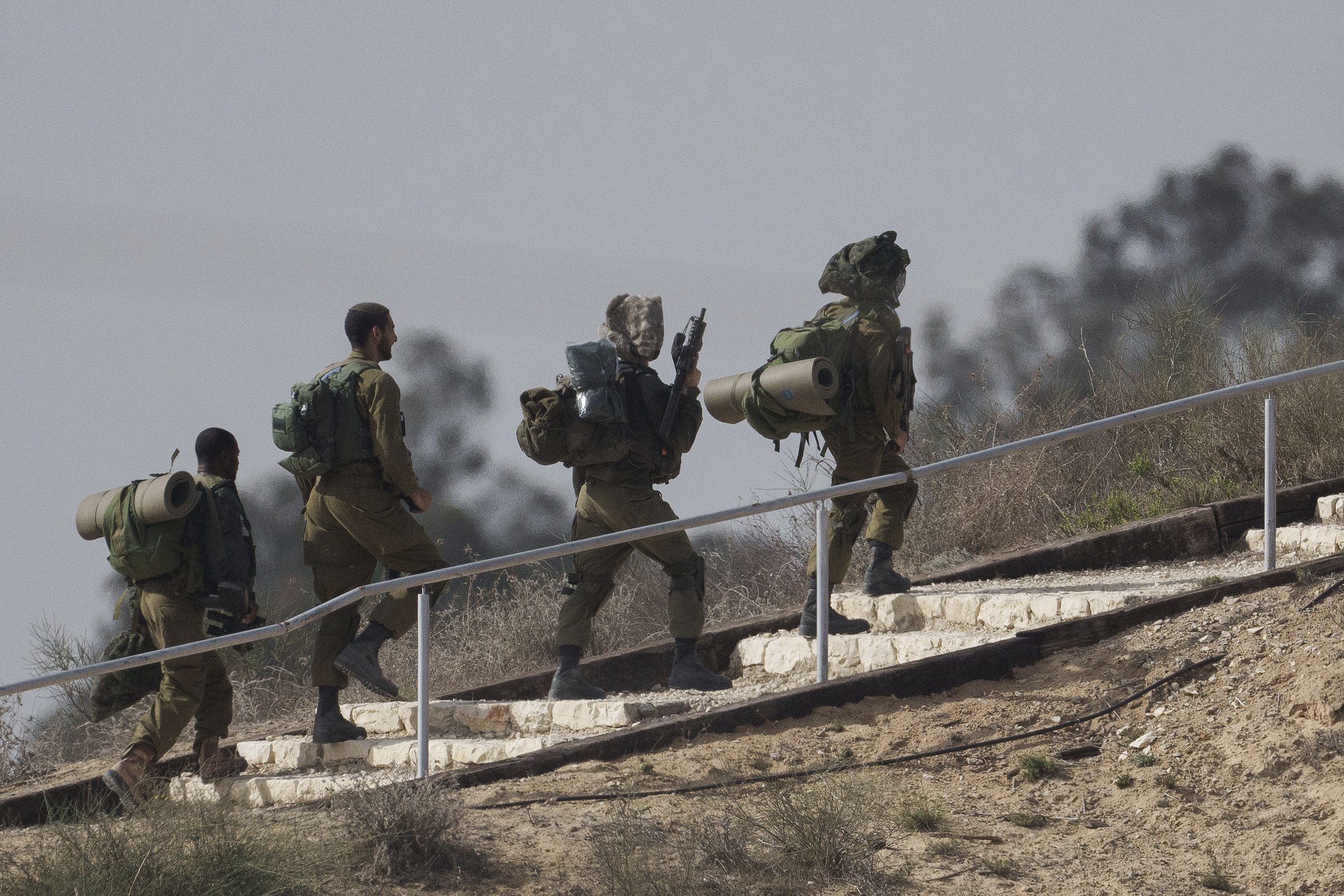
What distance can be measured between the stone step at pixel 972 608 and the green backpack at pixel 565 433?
1.93 meters

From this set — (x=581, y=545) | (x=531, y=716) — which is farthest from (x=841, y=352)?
(x=531, y=716)

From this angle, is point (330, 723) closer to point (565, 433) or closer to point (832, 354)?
point (565, 433)

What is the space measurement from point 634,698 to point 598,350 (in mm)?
1661

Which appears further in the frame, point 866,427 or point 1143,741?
point 866,427

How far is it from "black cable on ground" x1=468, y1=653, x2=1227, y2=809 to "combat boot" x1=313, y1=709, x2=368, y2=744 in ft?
5.64

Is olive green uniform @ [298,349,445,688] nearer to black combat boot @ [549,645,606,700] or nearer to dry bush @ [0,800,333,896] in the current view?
black combat boot @ [549,645,606,700]

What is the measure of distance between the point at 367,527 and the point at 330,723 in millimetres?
985

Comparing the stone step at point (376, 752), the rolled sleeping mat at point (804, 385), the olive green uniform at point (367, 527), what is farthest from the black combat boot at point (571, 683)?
the rolled sleeping mat at point (804, 385)

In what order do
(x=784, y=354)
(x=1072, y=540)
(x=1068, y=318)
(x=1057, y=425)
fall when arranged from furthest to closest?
(x=1068, y=318) < (x=1057, y=425) < (x=1072, y=540) < (x=784, y=354)

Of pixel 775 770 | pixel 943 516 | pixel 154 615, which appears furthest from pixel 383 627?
pixel 943 516

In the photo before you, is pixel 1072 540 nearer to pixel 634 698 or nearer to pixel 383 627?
pixel 634 698

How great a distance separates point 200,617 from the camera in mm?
6480

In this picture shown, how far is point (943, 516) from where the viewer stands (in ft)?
40.5

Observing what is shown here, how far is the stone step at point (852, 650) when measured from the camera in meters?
6.94
